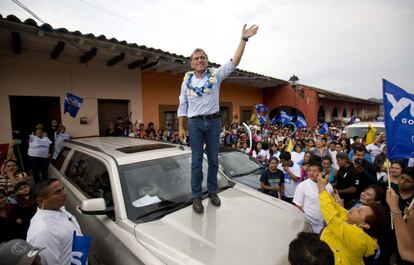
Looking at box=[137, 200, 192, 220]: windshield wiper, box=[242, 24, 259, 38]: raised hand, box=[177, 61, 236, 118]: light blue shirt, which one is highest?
box=[242, 24, 259, 38]: raised hand

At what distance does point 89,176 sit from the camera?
3236 millimetres

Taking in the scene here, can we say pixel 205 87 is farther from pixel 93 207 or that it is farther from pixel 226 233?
pixel 93 207

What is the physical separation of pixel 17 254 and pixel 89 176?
1706 millimetres

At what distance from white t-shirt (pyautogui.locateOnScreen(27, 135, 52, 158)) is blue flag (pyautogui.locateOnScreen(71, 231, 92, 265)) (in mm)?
4403

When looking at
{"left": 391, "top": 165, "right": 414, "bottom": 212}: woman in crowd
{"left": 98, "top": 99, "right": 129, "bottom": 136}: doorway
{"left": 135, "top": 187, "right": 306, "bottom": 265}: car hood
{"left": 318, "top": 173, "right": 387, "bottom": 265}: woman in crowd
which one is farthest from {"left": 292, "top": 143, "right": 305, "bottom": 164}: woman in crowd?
{"left": 98, "top": 99, "right": 129, "bottom": 136}: doorway

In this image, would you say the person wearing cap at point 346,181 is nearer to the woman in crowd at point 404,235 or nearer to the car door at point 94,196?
the woman in crowd at point 404,235

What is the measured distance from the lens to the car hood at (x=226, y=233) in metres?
1.99

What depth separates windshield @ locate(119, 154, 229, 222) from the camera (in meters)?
2.54

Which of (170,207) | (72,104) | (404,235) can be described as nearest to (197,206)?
(170,207)

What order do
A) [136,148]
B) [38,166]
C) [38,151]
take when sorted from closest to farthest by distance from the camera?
1. [136,148]
2. [38,151]
3. [38,166]

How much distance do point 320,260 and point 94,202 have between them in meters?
1.87

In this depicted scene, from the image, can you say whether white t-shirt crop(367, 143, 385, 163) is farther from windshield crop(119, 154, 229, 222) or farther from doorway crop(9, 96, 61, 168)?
doorway crop(9, 96, 61, 168)

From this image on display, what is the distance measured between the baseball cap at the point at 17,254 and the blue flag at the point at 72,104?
550 cm

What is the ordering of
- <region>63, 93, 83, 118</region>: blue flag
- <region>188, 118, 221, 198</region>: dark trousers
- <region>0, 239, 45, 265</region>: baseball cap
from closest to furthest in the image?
<region>0, 239, 45, 265</region>: baseball cap → <region>188, 118, 221, 198</region>: dark trousers → <region>63, 93, 83, 118</region>: blue flag
